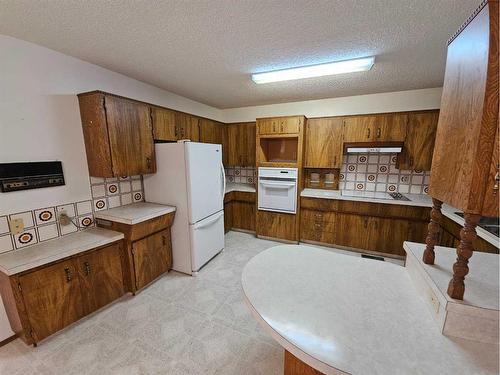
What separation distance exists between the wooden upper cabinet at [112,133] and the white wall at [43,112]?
12 centimetres

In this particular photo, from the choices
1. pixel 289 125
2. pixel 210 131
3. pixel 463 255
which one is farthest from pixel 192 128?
pixel 463 255

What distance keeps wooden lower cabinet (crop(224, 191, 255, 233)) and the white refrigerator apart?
3.19 ft

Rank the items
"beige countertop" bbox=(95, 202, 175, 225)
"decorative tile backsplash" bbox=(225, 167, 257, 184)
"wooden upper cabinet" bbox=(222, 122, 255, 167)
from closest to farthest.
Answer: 1. "beige countertop" bbox=(95, 202, 175, 225)
2. "wooden upper cabinet" bbox=(222, 122, 255, 167)
3. "decorative tile backsplash" bbox=(225, 167, 257, 184)

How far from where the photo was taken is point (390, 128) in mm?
2902

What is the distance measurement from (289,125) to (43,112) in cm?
276

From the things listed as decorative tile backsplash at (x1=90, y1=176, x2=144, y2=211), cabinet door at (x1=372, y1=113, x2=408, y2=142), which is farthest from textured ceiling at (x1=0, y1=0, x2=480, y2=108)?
decorative tile backsplash at (x1=90, y1=176, x2=144, y2=211)

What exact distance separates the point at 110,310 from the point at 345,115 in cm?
377

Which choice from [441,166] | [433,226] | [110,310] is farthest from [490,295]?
[110,310]

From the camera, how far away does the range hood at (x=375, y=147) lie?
111 inches

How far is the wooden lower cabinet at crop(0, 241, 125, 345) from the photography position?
1.51 metres

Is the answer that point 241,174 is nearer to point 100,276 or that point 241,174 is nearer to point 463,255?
point 100,276

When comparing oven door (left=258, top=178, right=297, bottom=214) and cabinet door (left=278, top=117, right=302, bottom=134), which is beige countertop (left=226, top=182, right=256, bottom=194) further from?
cabinet door (left=278, top=117, right=302, bottom=134)

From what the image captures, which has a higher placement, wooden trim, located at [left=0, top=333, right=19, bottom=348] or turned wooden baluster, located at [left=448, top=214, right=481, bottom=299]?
turned wooden baluster, located at [left=448, top=214, right=481, bottom=299]

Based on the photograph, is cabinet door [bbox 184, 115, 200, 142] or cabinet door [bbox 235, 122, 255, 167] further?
cabinet door [bbox 235, 122, 255, 167]
